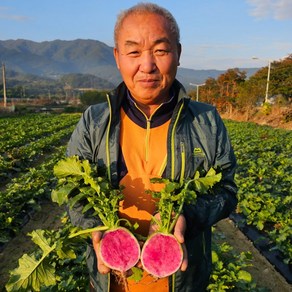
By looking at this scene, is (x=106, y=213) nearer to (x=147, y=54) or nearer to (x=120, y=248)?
(x=120, y=248)

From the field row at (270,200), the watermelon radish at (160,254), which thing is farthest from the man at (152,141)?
the field row at (270,200)

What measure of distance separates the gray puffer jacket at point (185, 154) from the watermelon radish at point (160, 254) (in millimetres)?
115

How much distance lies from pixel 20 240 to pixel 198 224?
16.7ft

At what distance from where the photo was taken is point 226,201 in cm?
204

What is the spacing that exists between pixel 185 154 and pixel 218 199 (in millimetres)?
320

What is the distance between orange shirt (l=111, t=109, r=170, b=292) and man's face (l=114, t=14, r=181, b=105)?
0.27 meters

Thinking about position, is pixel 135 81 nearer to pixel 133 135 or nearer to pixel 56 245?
pixel 133 135

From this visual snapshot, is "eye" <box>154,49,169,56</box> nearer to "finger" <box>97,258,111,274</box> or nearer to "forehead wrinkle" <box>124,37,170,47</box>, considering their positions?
"forehead wrinkle" <box>124,37,170,47</box>

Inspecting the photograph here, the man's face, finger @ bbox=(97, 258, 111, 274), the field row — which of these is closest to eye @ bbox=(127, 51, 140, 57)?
the man's face

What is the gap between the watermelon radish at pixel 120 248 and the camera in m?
1.88

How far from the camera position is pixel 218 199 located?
2018mm

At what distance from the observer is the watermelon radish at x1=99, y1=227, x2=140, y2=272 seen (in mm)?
1878

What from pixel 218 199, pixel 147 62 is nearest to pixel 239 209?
pixel 218 199

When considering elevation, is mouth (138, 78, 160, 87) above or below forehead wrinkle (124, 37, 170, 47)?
below
